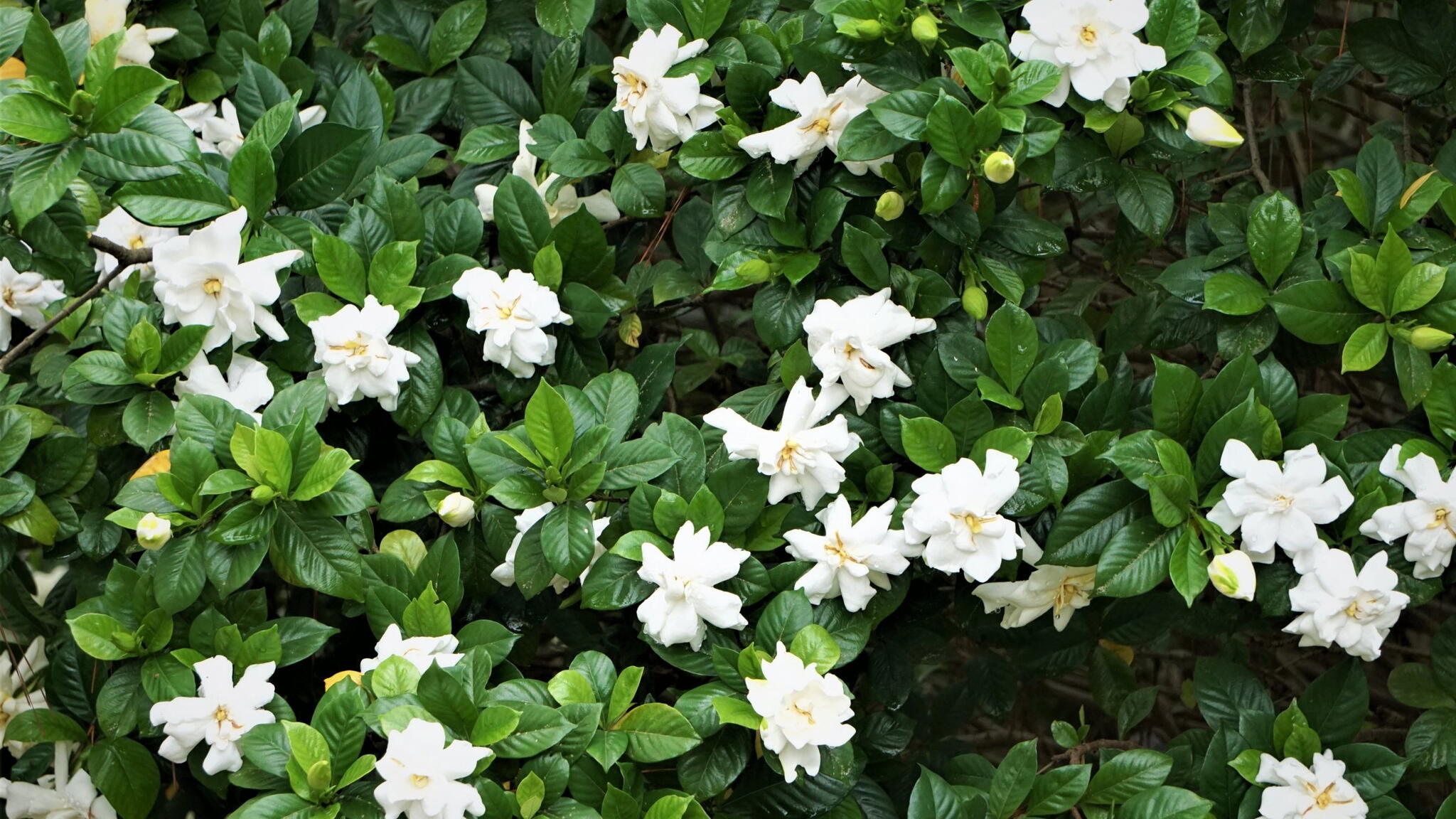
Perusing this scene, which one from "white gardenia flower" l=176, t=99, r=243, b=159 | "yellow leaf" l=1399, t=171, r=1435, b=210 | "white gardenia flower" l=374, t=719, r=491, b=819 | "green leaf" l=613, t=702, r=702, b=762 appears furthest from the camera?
"white gardenia flower" l=176, t=99, r=243, b=159

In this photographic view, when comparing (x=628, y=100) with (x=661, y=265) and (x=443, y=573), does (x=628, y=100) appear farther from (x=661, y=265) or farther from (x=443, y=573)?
(x=443, y=573)

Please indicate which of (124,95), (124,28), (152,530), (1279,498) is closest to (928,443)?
(1279,498)

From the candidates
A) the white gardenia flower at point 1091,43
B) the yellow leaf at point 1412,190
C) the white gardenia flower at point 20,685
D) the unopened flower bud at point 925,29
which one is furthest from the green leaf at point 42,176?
the yellow leaf at point 1412,190

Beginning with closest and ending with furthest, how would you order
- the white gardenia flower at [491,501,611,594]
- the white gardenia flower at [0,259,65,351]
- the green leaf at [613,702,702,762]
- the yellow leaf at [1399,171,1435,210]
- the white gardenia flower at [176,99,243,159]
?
the green leaf at [613,702,702,762] < the white gardenia flower at [491,501,611,594] < the yellow leaf at [1399,171,1435,210] < the white gardenia flower at [0,259,65,351] < the white gardenia flower at [176,99,243,159]

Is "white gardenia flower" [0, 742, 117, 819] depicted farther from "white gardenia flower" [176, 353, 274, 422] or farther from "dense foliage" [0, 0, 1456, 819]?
"white gardenia flower" [176, 353, 274, 422]

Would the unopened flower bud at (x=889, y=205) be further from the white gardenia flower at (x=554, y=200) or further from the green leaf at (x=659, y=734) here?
the green leaf at (x=659, y=734)

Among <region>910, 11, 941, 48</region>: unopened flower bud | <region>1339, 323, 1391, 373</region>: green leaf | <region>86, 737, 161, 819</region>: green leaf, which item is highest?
<region>910, 11, 941, 48</region>: unopened flower bud

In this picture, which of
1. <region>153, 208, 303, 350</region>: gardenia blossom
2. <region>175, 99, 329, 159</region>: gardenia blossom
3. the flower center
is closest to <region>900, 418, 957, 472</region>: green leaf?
the flower center
